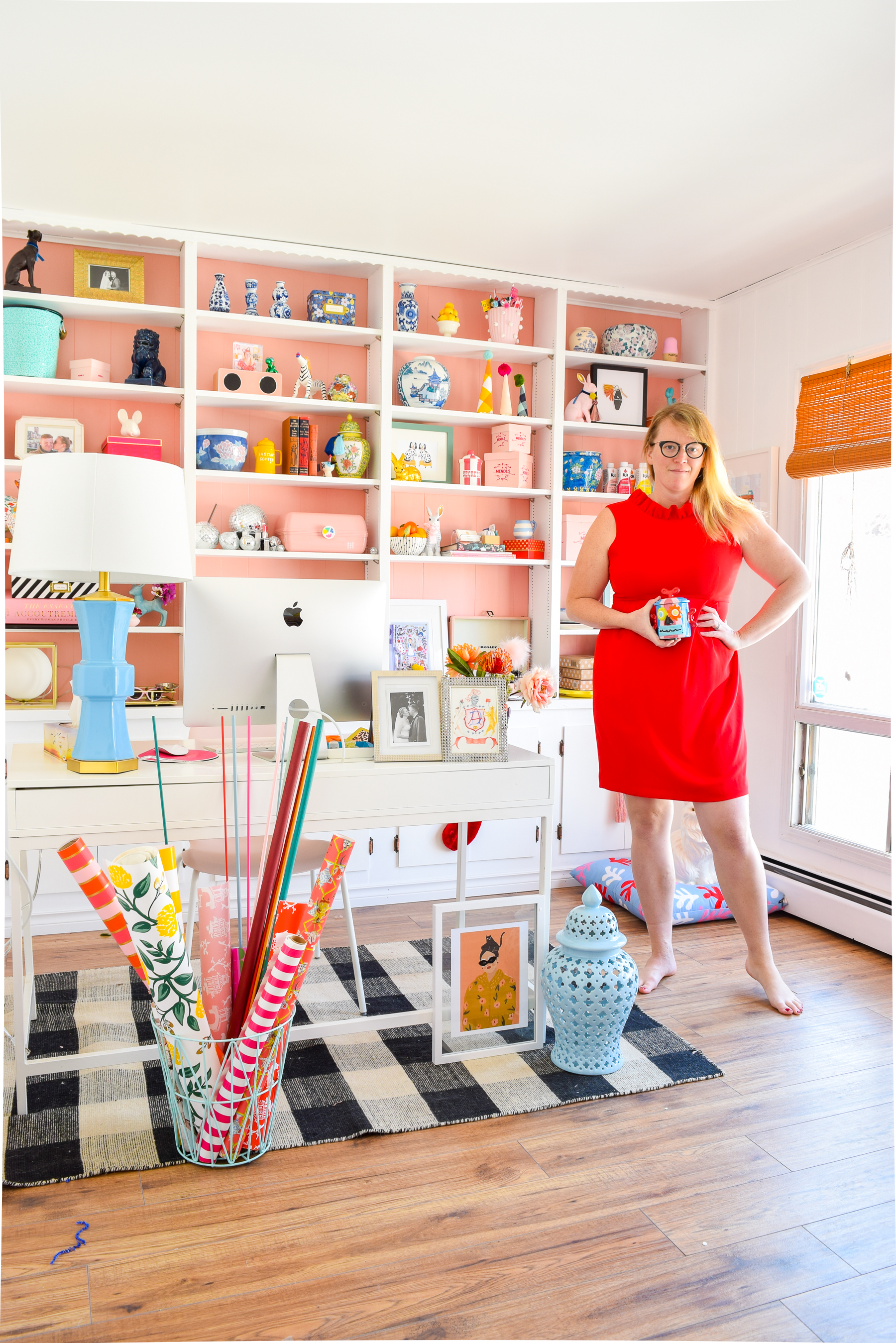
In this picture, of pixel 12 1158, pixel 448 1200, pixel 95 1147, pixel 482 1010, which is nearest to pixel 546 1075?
pixel 482 1010

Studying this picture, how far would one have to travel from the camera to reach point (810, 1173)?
6.37 feet

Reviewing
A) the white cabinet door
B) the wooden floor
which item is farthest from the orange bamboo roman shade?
the wooden floor

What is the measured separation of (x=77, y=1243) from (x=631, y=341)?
3.73m

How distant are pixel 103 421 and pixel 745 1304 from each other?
3.41 metres

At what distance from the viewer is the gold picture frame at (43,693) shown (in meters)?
3.39

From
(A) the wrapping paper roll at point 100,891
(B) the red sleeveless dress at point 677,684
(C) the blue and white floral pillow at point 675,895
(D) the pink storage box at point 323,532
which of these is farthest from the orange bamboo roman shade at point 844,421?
(A) the wrapping paper roll at point 100,891

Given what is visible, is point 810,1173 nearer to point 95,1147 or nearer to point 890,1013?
point 890,1013

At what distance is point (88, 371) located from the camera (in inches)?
138

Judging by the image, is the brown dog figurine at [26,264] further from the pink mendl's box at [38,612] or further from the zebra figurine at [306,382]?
the pink mendl's box at [38,612]

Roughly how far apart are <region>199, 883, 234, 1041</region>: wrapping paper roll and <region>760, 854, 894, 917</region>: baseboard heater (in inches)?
83.3

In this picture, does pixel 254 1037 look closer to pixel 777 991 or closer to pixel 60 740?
pixel 60 740

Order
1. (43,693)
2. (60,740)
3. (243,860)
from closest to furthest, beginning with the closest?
(60,740)
(243,860)
(43,693)

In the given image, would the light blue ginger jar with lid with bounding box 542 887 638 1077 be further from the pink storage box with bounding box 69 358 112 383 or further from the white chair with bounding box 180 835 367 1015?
the pink storage box with bounding box 69 358 112 383

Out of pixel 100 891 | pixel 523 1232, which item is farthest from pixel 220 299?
pixel 523 1232
